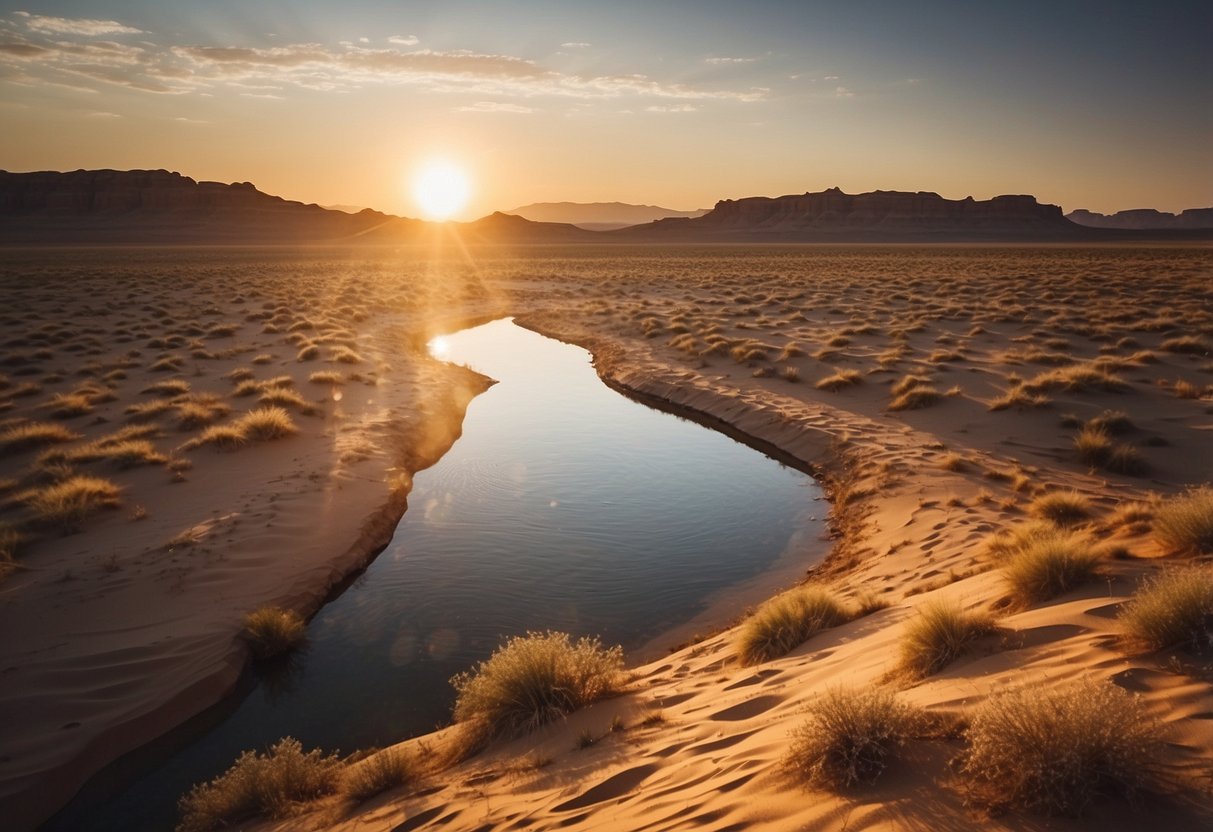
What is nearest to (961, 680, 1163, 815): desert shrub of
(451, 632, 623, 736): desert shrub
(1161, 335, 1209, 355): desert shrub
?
(451, 632, 623, 736): desert shrub

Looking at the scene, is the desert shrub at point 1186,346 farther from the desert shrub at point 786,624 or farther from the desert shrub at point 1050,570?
the desert shrub at point 786,624

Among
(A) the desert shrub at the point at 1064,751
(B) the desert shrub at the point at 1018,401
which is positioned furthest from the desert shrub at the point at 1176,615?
(B) the desert shrub at the point at 1018,401

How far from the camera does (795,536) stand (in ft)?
31.8

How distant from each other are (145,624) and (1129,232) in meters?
206

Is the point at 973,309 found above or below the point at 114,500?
above

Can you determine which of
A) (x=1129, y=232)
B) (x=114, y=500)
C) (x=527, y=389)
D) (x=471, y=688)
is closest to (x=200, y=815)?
(x=471, y=688)

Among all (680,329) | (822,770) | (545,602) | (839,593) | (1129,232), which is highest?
(1129,232)

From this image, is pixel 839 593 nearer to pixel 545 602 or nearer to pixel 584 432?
pixel 545 602

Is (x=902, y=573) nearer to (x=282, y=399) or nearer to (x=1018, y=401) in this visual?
(x=1018, y=401)

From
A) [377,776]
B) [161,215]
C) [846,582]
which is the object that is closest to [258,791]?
[377,776]

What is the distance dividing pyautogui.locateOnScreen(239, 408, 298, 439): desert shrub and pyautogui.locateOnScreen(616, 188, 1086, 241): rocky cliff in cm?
14761

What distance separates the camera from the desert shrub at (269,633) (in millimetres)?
Answer: 7035

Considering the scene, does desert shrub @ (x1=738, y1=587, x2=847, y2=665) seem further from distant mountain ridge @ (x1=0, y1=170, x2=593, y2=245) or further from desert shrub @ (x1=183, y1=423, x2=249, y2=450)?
distant mountain ridge @ (x1=0, y1=170, x2=593, y2=245)

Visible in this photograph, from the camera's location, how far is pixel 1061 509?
7812mm
